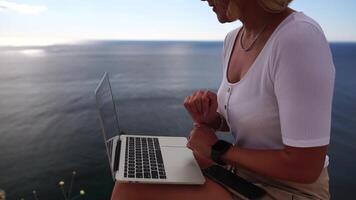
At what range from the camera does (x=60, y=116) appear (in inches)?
559

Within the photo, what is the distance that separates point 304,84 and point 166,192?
0.49 metres

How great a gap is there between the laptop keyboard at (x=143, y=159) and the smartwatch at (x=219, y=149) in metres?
0.17

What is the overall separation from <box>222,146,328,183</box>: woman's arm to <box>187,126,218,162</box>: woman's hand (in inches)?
3.3

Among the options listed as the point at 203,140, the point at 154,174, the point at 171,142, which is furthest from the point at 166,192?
the point at 171,142

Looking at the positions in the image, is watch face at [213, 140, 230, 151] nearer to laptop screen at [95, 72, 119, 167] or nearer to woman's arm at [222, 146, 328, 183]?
woman's arm at [222, 146, 328, 183]

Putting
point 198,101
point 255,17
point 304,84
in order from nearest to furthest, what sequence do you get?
point 304,84, point 255,17, point 198,101

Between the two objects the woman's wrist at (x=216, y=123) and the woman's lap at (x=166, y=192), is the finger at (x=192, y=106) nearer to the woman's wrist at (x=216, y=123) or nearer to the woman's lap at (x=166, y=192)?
the woman's wrist at (x=216, y=123)

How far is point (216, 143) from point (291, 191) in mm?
246

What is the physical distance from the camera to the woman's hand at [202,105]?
115 cm

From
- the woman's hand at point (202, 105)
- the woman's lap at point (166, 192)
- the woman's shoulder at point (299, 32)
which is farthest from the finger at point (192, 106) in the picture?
the woman's shoulder at point (299, 32)

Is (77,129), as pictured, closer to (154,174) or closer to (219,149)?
(154,174)

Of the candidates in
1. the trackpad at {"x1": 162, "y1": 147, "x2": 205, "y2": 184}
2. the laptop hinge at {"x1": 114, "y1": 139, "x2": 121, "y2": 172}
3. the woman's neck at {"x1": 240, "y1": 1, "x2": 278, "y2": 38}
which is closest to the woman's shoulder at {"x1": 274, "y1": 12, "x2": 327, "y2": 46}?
the woman's neck at {"x1": 240, "y1": 1, "x2": 278, "y2": 38}

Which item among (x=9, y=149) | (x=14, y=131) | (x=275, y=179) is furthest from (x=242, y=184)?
(x=14, y=131)

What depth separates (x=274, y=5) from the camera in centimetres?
94
